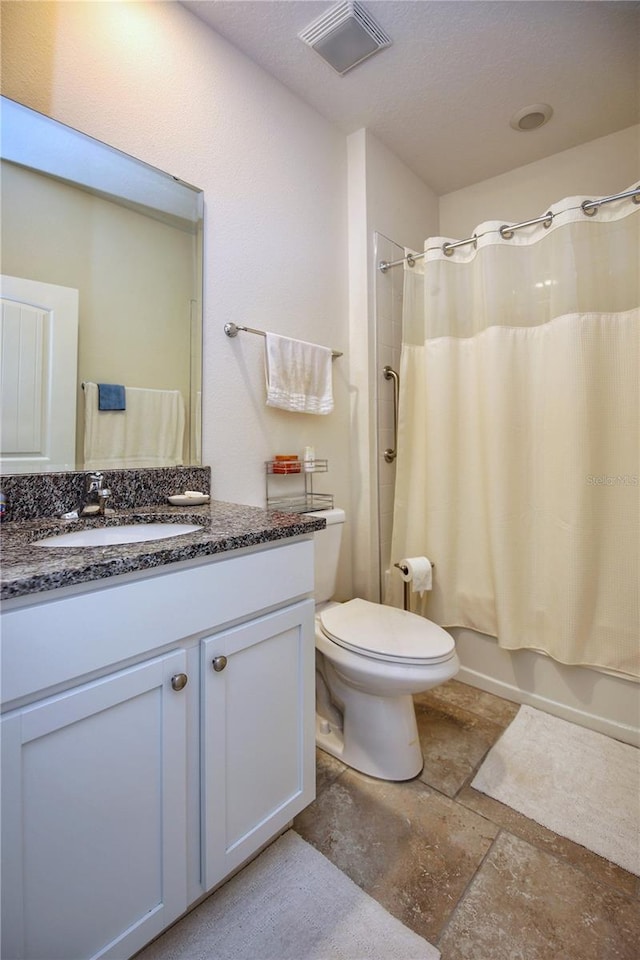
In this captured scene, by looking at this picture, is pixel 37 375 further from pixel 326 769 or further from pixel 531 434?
pixel 531 434

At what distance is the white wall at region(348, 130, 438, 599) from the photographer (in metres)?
2.01

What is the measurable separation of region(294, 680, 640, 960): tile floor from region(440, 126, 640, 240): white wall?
252 cm

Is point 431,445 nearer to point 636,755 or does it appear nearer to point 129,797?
point 636,755

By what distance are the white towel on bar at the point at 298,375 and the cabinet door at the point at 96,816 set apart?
3.51ft

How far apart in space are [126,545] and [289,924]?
0.93m

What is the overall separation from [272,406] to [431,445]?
0.76 metres

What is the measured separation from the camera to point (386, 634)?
1.40 metres

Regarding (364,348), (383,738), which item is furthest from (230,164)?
(383,738)

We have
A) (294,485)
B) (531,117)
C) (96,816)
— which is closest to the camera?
(96,816)

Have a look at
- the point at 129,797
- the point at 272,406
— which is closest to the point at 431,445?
the point at 272,406

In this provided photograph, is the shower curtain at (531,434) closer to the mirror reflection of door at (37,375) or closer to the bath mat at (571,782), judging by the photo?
the bath mat at (571,782)

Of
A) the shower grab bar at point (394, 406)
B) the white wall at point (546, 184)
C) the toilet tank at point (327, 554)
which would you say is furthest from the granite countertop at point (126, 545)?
the white wall at point (546, 184)

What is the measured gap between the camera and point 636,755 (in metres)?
1.51

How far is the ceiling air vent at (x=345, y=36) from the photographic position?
1.41m
